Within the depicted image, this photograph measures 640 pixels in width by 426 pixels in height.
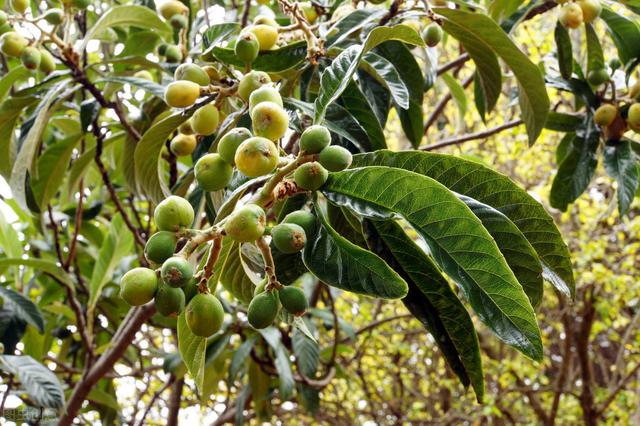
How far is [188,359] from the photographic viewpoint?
0.75m

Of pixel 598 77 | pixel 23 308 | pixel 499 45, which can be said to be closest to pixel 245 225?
pixel 499 45

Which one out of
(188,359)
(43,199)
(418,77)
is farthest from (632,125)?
(43,199)

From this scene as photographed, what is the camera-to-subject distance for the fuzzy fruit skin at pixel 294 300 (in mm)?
677

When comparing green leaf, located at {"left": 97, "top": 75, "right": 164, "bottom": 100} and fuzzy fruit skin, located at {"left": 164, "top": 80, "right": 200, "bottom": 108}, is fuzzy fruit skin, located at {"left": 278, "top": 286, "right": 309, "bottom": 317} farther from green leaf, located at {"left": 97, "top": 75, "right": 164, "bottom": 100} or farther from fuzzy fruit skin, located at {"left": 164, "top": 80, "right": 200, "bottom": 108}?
green leaf, located at {"left": 97, "top": 75, "right": 164, "bottom": 100}

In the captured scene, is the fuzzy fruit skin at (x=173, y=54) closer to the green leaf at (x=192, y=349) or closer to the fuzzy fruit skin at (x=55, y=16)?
the fuzzy fruit skin at (x=55, y=16)

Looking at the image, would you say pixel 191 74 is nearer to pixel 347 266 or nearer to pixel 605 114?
pixel 347 266

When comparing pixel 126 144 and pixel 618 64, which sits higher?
pixel 618 64

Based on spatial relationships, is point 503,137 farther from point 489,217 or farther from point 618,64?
point 489,217

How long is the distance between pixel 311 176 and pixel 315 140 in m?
0.03

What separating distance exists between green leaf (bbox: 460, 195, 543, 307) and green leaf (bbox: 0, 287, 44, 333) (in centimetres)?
135

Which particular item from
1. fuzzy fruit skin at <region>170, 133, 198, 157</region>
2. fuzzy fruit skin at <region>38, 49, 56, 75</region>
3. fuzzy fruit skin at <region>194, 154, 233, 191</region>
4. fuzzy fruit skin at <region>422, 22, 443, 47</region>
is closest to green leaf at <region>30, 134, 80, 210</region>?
fuzzy fruit skin at <region>38, 49, 56, 75</region>

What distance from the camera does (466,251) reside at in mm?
561

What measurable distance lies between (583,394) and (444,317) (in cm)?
356

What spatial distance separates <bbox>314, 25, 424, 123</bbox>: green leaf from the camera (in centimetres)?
69
